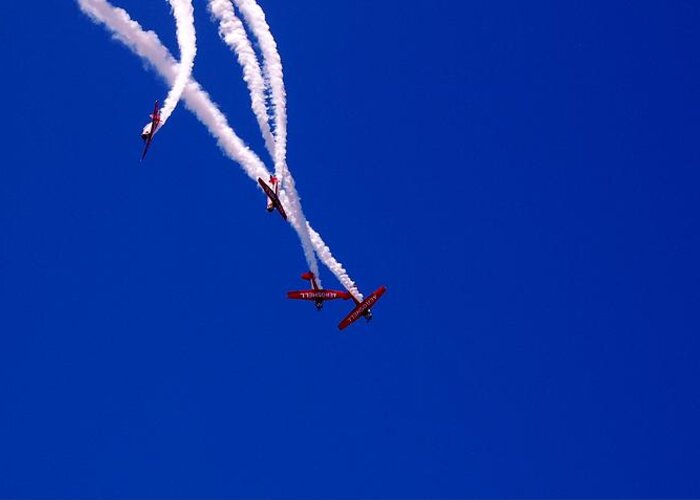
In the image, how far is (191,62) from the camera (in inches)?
1529

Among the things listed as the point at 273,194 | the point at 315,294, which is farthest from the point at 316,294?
the point at 273,194

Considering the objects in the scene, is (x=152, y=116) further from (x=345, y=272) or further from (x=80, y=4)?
(x=345, y=272)

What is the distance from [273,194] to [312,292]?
7.59 metres

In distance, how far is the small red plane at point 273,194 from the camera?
42.4 metres

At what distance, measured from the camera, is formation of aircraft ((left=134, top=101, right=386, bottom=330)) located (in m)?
42.0

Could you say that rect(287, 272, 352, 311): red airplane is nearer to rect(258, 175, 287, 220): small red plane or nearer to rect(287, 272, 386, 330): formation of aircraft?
rect(287, 272, 386, 330): formation of aircraft

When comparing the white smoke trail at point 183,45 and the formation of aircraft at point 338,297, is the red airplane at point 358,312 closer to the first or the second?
the formation of aircraft at point 338,297

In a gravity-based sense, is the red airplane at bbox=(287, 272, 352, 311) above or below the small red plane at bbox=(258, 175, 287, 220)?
above

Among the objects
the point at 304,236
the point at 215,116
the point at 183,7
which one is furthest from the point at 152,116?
the point at 304,236

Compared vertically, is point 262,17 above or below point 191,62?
above

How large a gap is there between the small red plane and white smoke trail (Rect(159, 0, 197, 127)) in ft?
19.6

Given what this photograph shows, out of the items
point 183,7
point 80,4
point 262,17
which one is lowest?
point 80,4

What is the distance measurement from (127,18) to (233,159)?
26.8ft

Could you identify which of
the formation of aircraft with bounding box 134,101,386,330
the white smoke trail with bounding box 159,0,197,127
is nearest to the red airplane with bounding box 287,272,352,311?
the formation of aircraft with bounding box 134,101,386,330
